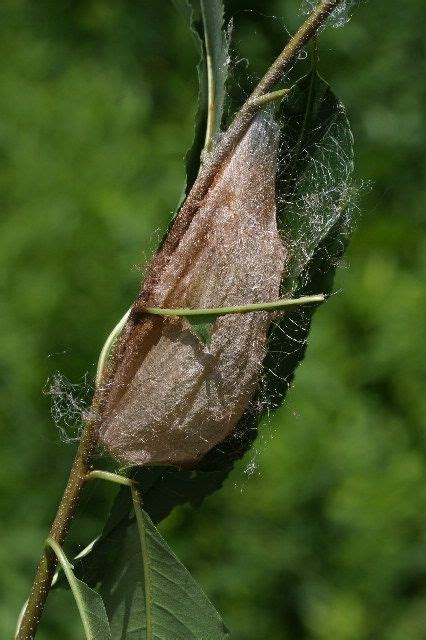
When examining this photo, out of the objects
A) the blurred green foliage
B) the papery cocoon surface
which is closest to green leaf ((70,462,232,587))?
the papery cocoon surface

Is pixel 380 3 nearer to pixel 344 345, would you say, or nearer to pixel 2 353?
pixel 344 345

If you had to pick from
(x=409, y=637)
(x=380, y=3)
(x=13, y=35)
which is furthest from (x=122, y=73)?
(x=409, y=637)

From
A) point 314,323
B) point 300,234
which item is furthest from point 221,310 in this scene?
point 314,323

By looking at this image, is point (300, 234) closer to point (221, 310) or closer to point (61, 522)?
point (221, 310)

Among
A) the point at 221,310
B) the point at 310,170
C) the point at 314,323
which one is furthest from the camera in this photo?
the point at 314,323

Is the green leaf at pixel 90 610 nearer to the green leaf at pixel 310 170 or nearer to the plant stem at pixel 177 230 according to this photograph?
the plant stem at pixel 177 230
